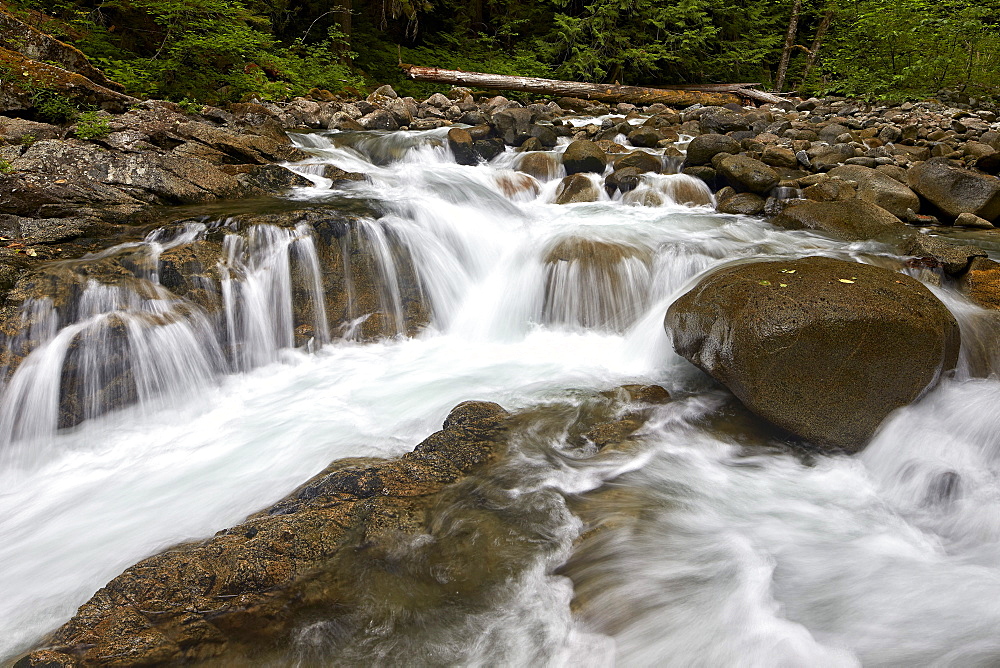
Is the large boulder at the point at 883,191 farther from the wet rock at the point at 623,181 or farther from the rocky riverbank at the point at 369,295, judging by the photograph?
the wet rock at the point at 623,181

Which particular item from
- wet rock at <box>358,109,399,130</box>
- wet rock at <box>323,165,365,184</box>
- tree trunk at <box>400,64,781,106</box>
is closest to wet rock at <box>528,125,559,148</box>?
wet rock at <box>358,109,399,130</box>

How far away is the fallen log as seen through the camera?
16.9 metres

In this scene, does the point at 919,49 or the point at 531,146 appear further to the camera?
the point at 919,49

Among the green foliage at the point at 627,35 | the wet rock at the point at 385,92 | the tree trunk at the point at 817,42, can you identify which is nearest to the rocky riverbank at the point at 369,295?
the wet rock at the point at 385,92

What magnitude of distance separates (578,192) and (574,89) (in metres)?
9.94

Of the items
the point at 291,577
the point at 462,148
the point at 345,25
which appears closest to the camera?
the point at 291,577

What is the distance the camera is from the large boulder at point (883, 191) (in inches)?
278

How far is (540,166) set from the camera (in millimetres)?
9672

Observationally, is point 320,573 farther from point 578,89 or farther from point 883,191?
point 578,89

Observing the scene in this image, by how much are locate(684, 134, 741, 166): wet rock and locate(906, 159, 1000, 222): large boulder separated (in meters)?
2.64

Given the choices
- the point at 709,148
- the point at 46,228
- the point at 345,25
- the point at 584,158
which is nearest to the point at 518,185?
the point at 584,158

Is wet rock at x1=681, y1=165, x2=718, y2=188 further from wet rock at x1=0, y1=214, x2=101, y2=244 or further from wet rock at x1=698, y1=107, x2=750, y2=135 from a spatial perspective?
wet rock at x1=0, y1=214, x2=101, y2=244

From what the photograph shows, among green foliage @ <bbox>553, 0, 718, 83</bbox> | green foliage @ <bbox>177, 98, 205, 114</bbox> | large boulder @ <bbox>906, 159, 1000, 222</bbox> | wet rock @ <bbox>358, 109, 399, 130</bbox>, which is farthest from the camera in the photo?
green foliage @ <bbox>553, 0, 718, 83</bbox>

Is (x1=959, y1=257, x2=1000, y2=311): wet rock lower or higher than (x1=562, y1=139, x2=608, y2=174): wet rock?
lower
